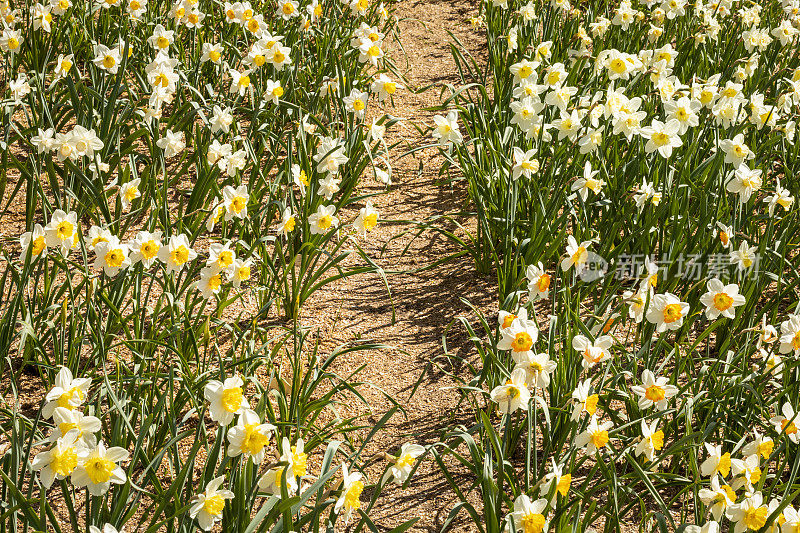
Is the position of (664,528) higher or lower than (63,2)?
lower

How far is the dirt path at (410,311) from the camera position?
265cm

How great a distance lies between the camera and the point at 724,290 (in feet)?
8.20

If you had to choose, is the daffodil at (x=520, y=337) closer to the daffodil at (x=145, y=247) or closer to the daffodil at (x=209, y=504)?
the daffodil at (x=209, y=504)

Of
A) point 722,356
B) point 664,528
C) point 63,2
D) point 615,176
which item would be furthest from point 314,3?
point 664,528

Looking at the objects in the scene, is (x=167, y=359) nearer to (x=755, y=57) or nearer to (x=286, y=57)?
(x=286, y=57)

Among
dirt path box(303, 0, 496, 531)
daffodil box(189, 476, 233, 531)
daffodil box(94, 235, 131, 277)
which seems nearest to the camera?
daffodil box(189, 476, 233, 531)

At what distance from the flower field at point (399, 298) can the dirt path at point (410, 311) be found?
0.01 m

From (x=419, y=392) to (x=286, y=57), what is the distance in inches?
70.0

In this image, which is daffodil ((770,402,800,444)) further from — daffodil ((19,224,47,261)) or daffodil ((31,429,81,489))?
daffodil ((19,224,47,261))

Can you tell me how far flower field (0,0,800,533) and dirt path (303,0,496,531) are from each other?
0.04 feet

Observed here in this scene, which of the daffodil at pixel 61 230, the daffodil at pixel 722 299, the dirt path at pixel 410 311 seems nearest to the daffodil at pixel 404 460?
the dirt path at pixel 410 311

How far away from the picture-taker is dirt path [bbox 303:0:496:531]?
2654 millimetres

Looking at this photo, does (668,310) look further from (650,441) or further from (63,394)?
(63,394)

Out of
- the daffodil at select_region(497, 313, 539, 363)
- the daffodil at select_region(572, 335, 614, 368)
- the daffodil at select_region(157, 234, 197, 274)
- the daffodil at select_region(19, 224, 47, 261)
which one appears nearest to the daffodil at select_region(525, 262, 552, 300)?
the daffodil at select_region(572, 335, 614, 368)
